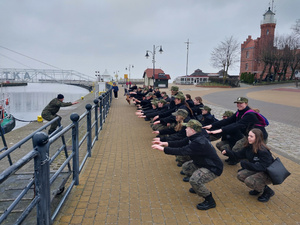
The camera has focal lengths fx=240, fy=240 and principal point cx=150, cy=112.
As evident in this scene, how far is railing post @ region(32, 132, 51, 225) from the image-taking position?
254cm

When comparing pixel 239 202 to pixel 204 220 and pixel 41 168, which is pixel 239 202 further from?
pixel 41 168

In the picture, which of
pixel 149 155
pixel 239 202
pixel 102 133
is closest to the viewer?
pixel 239 202

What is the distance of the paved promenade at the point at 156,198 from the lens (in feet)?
11.6

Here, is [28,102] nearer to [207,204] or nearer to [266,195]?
[207,204]

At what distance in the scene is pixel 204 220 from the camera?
351 cm

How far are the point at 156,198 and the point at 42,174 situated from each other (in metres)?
2.13

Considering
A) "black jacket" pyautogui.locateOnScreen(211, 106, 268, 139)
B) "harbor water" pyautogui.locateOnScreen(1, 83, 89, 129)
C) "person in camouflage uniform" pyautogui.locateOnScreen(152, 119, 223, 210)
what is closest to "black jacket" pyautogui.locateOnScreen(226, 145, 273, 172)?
"person in camouflage uniform" pyautogui.locateOnScreen(152, 119, 223, 210)

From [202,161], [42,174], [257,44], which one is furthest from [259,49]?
[42,174]

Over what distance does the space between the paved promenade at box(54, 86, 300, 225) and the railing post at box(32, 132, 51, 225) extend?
0.69 m

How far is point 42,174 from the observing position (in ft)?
8.64

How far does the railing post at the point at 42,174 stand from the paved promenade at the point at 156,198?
685 mm

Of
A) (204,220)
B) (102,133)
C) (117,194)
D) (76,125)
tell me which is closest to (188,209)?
(204,220)

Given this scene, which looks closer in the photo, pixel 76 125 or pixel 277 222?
pixel 277 222

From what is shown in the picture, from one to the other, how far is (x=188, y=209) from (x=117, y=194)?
125 cm
